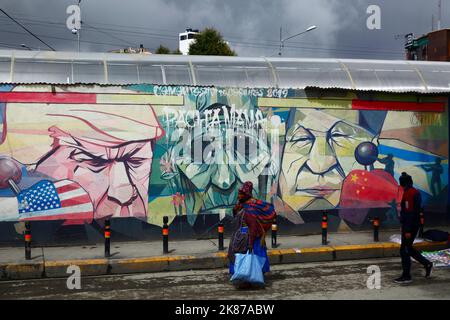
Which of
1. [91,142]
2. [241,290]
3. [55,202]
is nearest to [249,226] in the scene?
[241,290]

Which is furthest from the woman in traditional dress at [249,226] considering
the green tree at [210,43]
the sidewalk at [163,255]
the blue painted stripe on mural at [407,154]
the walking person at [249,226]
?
the green tree at [210,43]

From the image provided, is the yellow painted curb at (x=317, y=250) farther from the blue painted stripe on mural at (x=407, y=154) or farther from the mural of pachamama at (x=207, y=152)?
the blue painted stripe on mural at (x=407, y=154)

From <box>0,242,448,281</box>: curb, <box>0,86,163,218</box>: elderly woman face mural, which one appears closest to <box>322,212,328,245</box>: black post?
<box>0,242,448,281</box>: curb

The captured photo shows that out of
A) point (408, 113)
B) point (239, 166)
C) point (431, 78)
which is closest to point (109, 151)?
point (239, 166)

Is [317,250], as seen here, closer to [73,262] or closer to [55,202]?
[73,262]

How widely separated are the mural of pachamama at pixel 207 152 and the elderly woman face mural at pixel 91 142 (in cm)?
2

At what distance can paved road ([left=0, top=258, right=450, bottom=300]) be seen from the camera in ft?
25.6

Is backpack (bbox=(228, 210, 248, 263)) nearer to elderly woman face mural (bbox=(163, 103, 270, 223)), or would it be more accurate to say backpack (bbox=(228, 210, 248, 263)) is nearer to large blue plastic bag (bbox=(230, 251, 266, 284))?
large blue plastic bag (bbox=(230, 251, 266, 284))

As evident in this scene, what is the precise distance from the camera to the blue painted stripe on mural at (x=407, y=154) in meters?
13.2

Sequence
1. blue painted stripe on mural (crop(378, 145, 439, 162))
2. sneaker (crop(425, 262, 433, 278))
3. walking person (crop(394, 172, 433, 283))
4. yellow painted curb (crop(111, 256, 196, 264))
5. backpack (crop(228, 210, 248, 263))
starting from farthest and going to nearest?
blue painted stripe on mural (crop(378, 145, 439, 162))
yellow painted curb (crop(111, 256, 196, 264))
sneaker (crop(425, 262, 433, 278))
walking person (crop(394, 172, 433, 283))
backpack (crop(228, 210, 248, 263))

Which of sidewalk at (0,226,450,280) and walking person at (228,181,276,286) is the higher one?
walking person at (228,181,276,286)

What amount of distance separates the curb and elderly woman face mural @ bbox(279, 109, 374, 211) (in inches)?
79.8

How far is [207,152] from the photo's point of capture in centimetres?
1211

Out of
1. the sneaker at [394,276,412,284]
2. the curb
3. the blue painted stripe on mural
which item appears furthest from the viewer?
the blue painted stripe on mural
